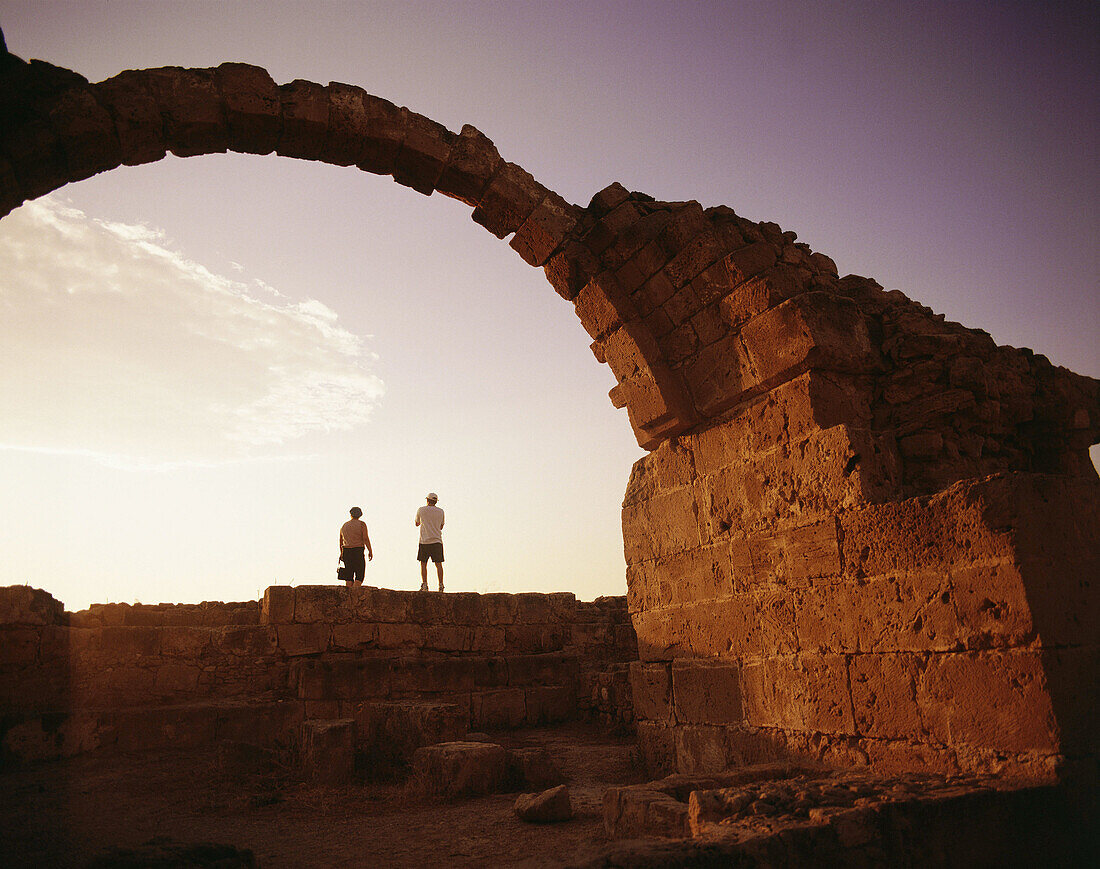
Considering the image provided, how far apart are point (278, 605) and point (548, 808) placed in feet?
15.8

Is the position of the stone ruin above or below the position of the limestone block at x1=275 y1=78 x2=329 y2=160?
below

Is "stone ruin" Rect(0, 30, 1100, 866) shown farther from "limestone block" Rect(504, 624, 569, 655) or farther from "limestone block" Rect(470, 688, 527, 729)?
"limestone block" Rect(504, 624, 569, 655)

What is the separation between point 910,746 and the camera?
10.3ft

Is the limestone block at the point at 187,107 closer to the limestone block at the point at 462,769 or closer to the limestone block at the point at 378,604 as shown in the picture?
the limestone block at the point at 462,769

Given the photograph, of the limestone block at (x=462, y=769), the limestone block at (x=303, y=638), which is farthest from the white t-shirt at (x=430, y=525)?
the limestone block at (x=462, y=769)

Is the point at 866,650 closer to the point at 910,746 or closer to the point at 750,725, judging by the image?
the point at 910,746

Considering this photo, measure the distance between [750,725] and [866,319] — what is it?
2.51 meters

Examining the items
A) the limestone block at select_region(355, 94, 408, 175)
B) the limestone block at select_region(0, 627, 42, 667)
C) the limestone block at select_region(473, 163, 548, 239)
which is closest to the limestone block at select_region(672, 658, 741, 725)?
the limestone block at select_region(473, 163, 548, 239)

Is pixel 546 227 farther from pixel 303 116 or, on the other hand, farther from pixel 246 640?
pixel 246 640

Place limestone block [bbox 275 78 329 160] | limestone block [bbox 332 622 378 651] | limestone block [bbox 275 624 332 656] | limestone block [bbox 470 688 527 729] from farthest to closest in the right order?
limestone block [bbox 470 688 527 729], limestone block [bbox 332 622 378 651], limestone block [bbox 275 624 332 656], limestone block [bbox 275 78 329 160]

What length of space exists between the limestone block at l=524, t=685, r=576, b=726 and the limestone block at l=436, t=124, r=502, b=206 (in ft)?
20.2

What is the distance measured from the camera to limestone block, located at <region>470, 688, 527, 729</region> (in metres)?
8.21

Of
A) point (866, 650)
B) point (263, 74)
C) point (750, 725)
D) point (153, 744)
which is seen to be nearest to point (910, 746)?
point (866, 650)

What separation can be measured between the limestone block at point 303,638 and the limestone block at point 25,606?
6.93 ft
